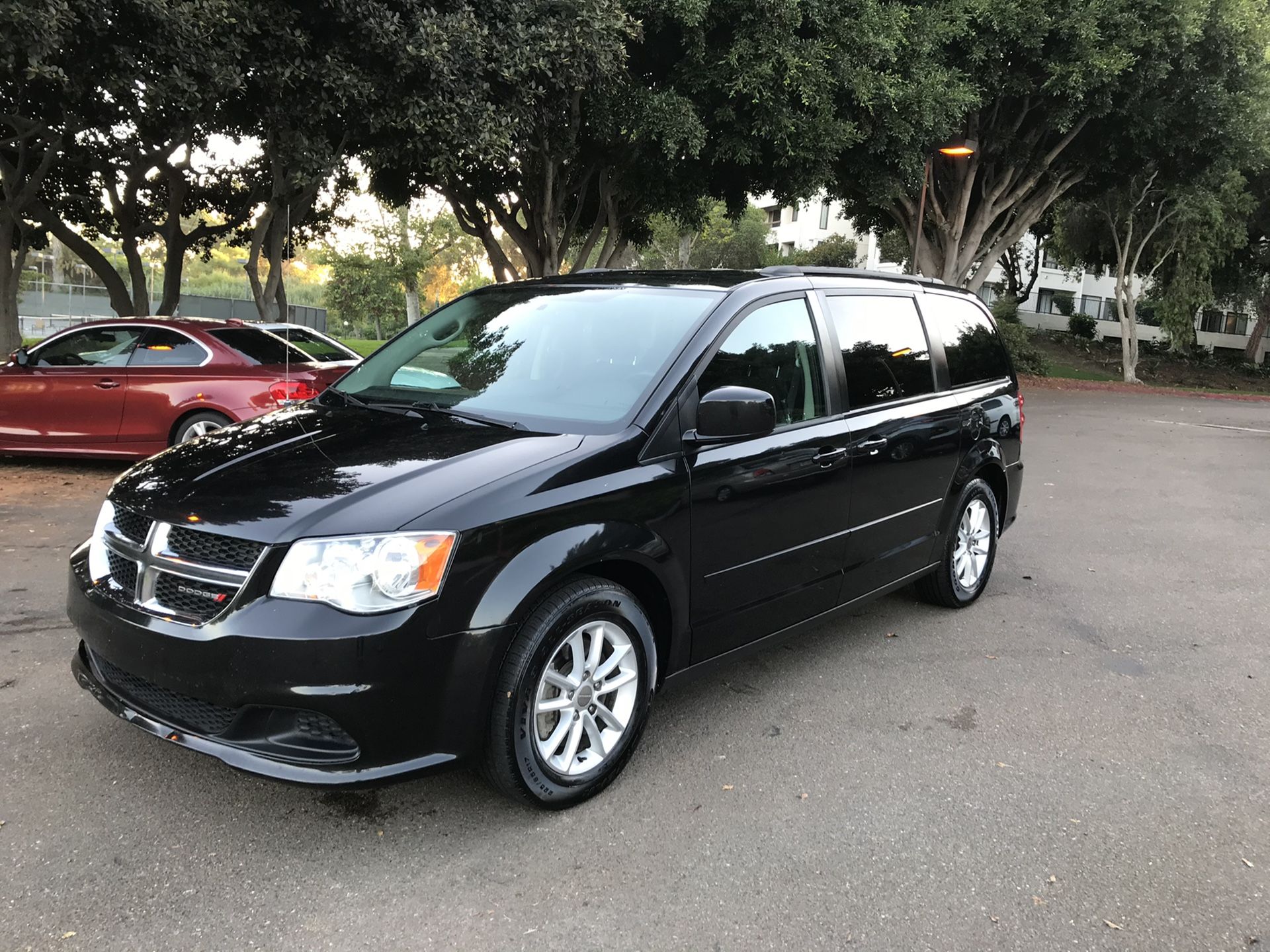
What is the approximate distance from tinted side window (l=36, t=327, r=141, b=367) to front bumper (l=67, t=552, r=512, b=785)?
6394mm

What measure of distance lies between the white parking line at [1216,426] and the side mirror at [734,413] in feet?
56.1

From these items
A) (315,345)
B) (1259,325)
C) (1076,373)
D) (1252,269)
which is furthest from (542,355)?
(1259,325)

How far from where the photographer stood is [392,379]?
416 centimetres

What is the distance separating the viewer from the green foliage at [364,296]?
49.4 meters

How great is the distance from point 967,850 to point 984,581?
2.94 m

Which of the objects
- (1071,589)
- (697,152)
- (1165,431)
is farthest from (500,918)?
(1165,431)

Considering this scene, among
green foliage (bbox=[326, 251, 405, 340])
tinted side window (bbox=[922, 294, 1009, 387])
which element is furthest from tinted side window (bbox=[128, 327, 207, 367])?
green foliage (bbox=[326, 251, 405, 340])

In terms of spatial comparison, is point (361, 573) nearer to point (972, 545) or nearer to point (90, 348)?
point (972, 545)

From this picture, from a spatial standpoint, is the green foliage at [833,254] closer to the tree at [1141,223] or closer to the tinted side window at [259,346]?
the tree at [1141,223]

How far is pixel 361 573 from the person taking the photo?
2.71m

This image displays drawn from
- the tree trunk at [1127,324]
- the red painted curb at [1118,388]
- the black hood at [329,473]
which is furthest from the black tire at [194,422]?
the tree trunk at [1127,324]

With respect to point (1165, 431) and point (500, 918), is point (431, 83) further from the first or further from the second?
point (1165, 431)

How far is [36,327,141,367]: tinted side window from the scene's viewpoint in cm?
840

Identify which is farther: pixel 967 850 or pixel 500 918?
pixel 967 850
